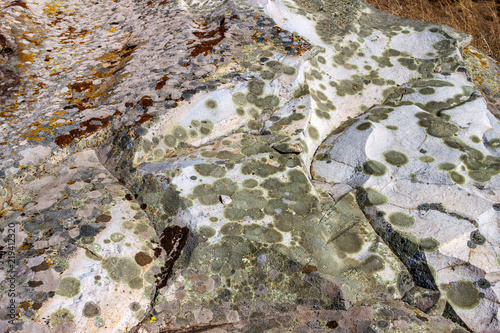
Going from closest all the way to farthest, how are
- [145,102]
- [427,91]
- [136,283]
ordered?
[136,283] < [145,102] < [427,91]

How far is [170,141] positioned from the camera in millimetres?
3443

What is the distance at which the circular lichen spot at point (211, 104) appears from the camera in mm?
3645

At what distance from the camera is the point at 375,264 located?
2719 mm

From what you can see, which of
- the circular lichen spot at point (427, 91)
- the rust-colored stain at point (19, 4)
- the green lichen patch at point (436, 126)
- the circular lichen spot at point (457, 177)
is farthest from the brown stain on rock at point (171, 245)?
the rust-colored stain at point (19, 4)

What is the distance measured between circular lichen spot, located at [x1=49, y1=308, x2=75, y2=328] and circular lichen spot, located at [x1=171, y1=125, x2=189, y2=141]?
1668mm

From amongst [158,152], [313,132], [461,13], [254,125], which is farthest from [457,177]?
[461,13]

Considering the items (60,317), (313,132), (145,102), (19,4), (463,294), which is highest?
(19,4)

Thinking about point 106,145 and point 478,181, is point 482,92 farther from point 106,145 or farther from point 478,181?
point 106,145

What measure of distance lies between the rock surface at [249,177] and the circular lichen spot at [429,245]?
0.7 inches

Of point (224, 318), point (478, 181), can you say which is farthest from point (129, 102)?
point (478, 181)

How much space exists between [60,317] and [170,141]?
5.40 feet

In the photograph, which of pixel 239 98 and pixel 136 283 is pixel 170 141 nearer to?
pixel 239 98

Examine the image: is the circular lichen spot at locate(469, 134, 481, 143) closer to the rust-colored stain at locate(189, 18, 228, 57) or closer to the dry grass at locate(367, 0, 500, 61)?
the rust-colored stain at locate(189, 18, 228, 57)

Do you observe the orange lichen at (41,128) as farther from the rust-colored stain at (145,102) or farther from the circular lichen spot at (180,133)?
the circular lichen spot at (180,133)
